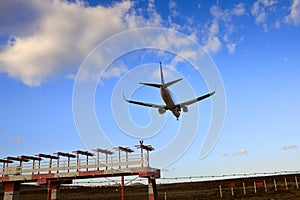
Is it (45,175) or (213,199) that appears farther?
(213,199)

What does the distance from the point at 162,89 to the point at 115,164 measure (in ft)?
43.1

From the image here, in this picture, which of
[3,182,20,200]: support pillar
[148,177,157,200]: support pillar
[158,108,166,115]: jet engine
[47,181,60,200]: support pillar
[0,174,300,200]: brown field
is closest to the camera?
[158,108,166,115]: jet engine

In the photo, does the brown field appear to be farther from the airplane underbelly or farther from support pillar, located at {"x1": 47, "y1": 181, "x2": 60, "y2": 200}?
the airplane underbelly

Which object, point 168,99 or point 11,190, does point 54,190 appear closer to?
point 11,190

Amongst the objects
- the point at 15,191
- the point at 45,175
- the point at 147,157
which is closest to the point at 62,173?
the point at 45,175

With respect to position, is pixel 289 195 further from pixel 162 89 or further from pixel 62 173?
pixel 62 173

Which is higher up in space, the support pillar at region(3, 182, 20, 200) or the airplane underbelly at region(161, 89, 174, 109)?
the airplane underbelly at region(161, 89, 174, 109)

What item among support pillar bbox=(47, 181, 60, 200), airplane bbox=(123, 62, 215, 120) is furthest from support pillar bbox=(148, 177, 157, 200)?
support pillar bbox=(47, 181, 60, 200)

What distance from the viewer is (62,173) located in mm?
43969

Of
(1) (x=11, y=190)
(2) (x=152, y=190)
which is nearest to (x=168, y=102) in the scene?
(2) (x=152, y=190)

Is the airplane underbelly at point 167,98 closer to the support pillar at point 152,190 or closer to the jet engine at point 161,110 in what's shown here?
the jet engine at point 161,110

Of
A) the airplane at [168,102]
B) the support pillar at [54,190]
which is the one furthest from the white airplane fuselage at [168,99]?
the support pillar at [54,190]

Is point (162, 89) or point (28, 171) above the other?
point (162, 89)

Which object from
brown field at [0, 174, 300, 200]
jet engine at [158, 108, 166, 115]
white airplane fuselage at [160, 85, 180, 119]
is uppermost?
white airplane fuselage at [160, 85, 180, 119]
